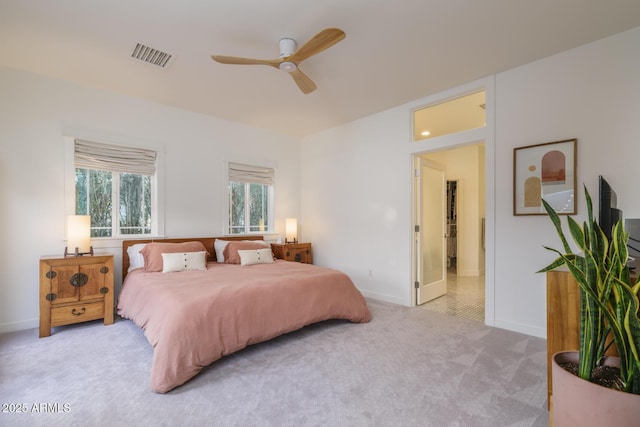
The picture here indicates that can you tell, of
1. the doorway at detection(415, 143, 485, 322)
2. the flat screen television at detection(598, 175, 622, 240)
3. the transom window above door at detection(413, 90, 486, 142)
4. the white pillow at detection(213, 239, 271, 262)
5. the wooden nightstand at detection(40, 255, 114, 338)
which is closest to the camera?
the flat screen television at detection(598, 175, 622, 240)

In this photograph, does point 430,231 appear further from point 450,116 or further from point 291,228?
point 291,228

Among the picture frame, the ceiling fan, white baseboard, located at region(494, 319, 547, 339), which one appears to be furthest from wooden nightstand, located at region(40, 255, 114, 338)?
the picture frame

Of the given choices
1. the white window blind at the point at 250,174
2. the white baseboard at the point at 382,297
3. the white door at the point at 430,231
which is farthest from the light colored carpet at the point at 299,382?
the white window blind at the point at 250,174

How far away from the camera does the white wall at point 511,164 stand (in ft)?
8.30

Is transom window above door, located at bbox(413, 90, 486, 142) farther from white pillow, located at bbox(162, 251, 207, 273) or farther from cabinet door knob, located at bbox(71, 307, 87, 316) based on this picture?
cabinet door knob, located at bbox(71, 307, 87, 316)

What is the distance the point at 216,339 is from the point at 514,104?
11.5 feet

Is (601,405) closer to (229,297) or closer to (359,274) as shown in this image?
(229,297)

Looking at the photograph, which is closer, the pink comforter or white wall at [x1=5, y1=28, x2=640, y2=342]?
the pink comforter

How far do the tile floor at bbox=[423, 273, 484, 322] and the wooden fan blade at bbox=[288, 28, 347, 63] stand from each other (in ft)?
10.5

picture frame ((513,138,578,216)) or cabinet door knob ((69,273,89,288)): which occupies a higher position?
picture frame ((513,138,578,216))

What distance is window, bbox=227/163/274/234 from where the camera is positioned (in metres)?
4.75

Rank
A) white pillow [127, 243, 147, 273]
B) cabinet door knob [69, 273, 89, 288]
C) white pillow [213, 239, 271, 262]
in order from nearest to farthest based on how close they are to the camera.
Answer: cabinet door knob [69, 273, 89, 288] < white pillow [127, 243, 147, 273] < white pillow [213, 239, 271, 262]

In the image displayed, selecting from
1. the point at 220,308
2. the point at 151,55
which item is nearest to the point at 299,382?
the point at 220,308

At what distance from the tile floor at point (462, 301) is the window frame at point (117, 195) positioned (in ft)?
12.1
